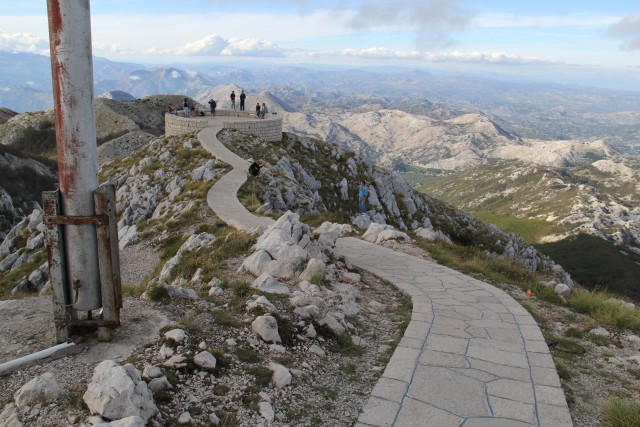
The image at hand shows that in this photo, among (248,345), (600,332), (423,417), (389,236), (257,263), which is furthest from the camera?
(389,236)

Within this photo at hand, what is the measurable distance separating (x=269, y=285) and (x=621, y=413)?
6.51 meters

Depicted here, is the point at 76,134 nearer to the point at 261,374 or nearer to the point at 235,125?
the point at 261,374

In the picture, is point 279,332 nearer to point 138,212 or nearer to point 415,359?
point 415,359

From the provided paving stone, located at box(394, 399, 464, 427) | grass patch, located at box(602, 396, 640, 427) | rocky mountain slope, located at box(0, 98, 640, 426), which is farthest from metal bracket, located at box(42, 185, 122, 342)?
grass patch, located at box(602, 396, 640, 427)

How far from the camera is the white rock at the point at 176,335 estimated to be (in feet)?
21.5

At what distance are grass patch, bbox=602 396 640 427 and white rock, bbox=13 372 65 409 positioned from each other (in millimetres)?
6581

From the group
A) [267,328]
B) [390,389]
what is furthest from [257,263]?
[390,389]

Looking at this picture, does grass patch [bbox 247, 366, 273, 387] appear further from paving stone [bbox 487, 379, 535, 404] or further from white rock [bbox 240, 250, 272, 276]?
white rock [bbox 240, 250, 272, 276]

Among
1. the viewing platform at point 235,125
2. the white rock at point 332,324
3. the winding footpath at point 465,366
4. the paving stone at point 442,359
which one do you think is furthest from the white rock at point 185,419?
the viewing platform at point 235,125

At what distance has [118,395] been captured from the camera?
16.0 ft

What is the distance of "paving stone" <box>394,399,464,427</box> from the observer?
224 inches

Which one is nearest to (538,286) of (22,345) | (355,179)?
(22,345)

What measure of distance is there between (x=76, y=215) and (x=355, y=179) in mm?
40254

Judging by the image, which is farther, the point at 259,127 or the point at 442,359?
the point at 259,127
